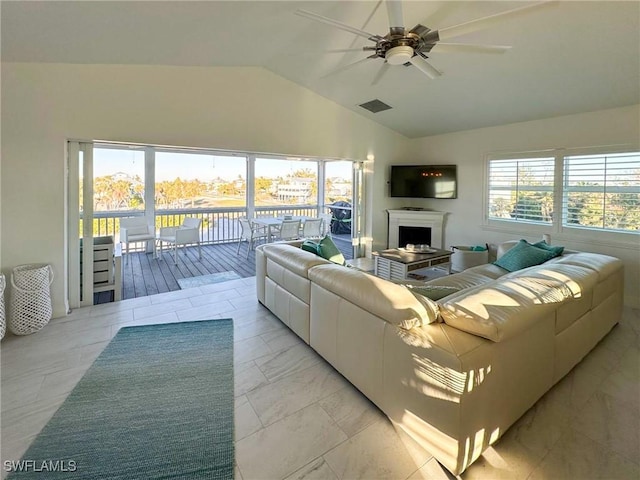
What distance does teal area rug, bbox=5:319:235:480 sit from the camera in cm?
163

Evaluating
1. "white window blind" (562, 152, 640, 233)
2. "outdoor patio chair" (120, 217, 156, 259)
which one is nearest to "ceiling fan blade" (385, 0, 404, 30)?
"white window blind" (562, 152, 640, 233)

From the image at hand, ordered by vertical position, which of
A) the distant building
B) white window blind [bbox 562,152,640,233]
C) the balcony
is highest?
the distant building

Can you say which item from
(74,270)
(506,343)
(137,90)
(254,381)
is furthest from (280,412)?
(137,90)

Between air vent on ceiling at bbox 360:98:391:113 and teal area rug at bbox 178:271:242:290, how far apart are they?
3.51 m

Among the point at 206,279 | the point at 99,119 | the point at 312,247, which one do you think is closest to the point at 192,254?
the point at 206,279

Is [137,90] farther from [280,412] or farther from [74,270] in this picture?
[280,412]

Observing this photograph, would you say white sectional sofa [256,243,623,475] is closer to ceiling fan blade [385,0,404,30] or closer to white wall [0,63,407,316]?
ceiling fan blade [385,0,404,30]

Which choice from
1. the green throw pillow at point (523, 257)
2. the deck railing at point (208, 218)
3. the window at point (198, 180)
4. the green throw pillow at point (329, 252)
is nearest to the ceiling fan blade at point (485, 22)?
the green throw pillow at point (329, 252)

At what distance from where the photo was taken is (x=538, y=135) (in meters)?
4.72

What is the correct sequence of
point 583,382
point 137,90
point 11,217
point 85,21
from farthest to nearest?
point 137,90, point 11,217, point 85,21, point 583,382

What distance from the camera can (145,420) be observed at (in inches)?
76.9

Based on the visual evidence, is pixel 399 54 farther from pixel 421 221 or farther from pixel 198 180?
pixel 198 180

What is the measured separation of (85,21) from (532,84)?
14.9 feet

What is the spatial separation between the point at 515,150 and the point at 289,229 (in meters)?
4.15
